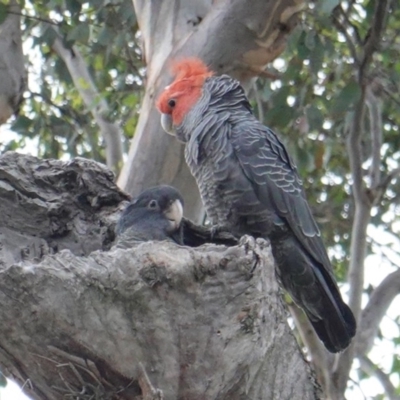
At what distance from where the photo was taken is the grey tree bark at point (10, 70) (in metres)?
3.54

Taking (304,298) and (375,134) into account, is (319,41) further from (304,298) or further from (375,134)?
(304,298)

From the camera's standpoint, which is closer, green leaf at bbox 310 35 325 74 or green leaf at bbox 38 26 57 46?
green leaf at bbox 310 35 325 74

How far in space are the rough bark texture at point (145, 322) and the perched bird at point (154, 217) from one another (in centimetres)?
62

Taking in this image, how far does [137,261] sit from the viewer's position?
1752 mm

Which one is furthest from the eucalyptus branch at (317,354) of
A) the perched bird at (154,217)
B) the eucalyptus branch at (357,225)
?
the perched bird at (154,217)

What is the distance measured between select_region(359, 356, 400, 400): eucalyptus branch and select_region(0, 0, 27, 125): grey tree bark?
206 centimetres

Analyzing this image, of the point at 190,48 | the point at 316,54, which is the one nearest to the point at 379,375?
the point at 316,54

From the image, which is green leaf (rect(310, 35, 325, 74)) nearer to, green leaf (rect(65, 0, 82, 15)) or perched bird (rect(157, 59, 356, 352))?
perched bird (rect(157, 59, 356, 352))

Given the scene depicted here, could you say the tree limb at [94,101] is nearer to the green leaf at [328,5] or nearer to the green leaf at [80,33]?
the green leaf at [80,33]

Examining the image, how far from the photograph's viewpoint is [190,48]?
3.25 metres

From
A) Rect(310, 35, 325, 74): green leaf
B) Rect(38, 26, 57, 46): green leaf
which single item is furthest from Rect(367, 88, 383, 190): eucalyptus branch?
Rect(38, 26, 57, 46): green leaf

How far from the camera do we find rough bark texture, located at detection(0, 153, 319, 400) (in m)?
1.72

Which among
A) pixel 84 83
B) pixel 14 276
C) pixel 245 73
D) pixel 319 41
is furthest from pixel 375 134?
pixel 14 276

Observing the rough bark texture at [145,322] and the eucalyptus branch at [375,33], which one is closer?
the rough bark texture at [145,322]
